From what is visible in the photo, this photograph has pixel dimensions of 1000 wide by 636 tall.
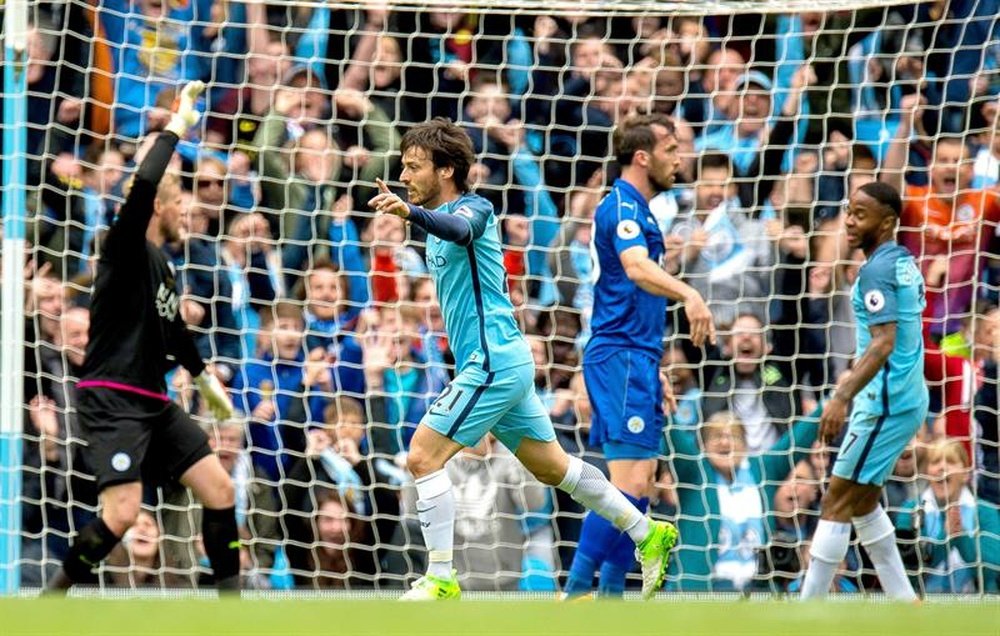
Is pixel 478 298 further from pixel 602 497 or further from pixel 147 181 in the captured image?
pixel 147 181

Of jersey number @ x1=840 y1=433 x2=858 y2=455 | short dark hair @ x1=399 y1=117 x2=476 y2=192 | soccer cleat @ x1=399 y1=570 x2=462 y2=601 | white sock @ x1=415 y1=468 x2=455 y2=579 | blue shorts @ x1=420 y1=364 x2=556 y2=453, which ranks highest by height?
short dark hair @ x1=399 y1=117 x2=476 y2=192

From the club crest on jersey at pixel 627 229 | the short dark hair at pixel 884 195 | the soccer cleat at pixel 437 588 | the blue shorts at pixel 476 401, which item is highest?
the short dark hair at pixel 884 195

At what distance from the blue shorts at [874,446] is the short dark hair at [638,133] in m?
1.54

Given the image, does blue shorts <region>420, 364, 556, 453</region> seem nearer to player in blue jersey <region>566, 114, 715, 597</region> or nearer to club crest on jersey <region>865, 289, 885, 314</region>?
player in blue jersey <region>566, 114, 715, 597</region>

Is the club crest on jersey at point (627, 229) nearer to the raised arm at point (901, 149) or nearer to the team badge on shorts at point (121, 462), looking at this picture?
the team badge on shorts at point (121, 462)

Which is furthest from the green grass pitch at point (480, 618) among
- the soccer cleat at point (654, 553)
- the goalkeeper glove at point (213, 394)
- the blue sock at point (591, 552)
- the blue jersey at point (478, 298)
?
the goalkeeper glove at point (213, 394)

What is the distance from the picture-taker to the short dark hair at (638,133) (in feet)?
25.5

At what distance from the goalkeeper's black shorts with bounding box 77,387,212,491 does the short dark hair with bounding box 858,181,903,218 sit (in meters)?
3.10

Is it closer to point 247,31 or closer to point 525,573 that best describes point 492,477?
point 525,573

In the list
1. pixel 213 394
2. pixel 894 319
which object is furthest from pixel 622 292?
pixel 213 394

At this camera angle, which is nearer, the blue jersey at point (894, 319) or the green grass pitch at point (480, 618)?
the green grass pitch at point (480, 618)

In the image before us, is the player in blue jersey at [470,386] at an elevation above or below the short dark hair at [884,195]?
below

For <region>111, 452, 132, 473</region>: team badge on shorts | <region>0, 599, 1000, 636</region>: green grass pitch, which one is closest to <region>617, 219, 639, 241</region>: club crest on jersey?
<region>111, 452, 132, 473</region>: team badge on shorts

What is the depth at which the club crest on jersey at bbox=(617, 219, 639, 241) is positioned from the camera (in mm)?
7484
